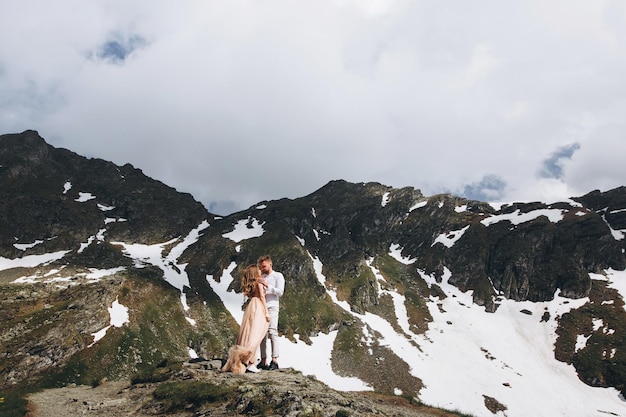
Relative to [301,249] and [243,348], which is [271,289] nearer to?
[243,348]

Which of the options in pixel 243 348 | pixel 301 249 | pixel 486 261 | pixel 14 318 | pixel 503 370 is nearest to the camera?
pixel 243 348

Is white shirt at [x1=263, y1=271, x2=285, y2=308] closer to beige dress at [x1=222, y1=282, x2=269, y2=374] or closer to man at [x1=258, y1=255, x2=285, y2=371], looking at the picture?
man at [x1=258, y1=255, x2=285, y2=371]

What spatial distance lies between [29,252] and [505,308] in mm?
176135

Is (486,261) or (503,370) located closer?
(503,370)

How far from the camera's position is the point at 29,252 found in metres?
148

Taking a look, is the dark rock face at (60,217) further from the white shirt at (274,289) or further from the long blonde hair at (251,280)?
the white shirt at (274,289)

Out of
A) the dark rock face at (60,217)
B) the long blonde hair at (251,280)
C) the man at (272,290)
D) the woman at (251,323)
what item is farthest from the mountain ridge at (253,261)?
the long blonde hair at (251,280)

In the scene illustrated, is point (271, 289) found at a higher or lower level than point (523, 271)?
lower

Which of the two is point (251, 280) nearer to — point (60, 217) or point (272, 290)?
point (272, 290)

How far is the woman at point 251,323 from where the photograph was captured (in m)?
16.3

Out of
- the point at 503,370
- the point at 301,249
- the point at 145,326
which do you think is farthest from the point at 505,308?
the point at 145,326

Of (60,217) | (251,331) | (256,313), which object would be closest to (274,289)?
(256,313)

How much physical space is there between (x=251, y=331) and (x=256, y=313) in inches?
28.1

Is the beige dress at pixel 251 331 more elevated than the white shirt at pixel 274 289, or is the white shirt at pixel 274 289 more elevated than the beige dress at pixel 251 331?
the white shirt at pixel 274 289
